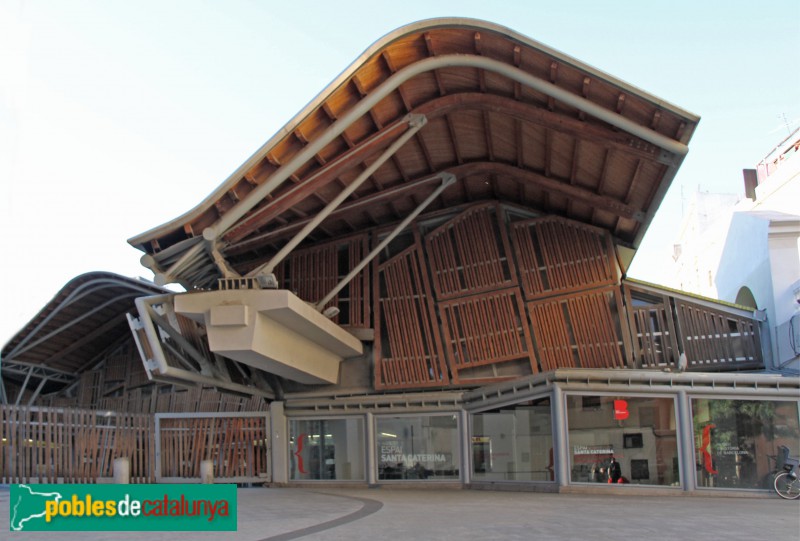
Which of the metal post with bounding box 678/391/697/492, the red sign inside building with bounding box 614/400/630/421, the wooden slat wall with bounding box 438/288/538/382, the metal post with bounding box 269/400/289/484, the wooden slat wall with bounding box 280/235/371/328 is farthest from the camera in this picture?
the wooden slat wall with bounding box 280/235/371/328

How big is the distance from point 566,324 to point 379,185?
663cm

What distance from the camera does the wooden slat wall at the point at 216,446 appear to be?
24.3 meters

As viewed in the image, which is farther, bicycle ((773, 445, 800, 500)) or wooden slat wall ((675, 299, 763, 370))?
wooden slat wall ((675, 299, 763, 370))

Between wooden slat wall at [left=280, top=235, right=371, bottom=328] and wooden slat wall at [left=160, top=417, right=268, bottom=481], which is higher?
wooden slat wall at [left=280, top=235, right=371, bottom=328]

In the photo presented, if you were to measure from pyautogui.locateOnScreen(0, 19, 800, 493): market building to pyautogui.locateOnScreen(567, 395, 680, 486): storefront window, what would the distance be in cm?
4

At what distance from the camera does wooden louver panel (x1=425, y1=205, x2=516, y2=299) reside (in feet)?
80.2

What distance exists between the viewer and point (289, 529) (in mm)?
10406

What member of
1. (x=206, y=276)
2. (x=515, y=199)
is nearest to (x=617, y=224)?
(x=515, y=199)

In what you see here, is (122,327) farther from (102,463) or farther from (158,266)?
(158,266)

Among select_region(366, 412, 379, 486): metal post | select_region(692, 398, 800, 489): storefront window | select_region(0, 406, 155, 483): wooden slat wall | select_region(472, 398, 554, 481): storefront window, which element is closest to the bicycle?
select_region(692, 398, 800, 489): storefront window

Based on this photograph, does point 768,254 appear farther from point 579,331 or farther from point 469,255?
point 469,255

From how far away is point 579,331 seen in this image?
77.4 ft

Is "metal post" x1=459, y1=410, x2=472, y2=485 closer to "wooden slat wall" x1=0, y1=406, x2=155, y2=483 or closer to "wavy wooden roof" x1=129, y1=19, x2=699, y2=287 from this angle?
"wavy wooden roof" x1=129, y1=19, x2=699, y2=287

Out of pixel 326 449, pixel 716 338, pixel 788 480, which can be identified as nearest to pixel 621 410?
pixel 788 480
